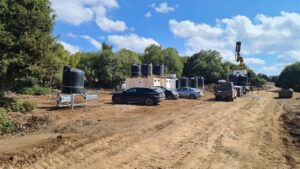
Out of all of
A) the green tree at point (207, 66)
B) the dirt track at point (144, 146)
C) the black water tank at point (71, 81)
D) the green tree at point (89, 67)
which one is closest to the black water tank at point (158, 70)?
the green tree at point (89, 67)

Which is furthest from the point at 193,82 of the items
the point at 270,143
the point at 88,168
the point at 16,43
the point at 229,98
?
the point at 88,168

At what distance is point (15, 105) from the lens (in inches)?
835

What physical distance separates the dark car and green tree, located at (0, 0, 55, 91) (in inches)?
428

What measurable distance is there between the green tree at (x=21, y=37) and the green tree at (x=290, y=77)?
86323 millimetres

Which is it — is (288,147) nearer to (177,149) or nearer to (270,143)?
(270,143)

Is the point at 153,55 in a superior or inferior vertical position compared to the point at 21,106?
superior

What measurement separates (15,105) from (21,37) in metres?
3.69

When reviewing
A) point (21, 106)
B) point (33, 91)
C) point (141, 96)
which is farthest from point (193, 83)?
point (21, 106)

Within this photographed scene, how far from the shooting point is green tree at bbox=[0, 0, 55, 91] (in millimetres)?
20938

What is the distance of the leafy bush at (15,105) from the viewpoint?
20.7 metres

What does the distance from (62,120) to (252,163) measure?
35.6ft

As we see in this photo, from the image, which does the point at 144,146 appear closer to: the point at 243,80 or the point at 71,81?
the point at 71,81

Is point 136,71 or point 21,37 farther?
point 136,71

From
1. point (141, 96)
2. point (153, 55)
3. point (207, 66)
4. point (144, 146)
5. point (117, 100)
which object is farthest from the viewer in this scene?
point (207, 66)
